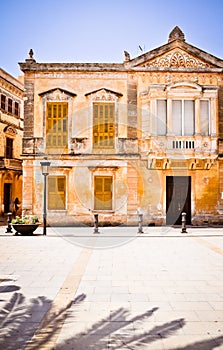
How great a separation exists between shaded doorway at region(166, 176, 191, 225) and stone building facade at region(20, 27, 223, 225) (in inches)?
2.3

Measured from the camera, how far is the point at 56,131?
21266 mm

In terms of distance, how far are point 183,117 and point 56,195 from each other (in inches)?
343

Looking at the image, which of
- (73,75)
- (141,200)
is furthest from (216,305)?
(73,75)

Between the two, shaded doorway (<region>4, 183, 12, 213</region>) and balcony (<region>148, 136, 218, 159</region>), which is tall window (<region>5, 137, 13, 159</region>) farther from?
balcony (<region>148, 136, 218, 159</region>)

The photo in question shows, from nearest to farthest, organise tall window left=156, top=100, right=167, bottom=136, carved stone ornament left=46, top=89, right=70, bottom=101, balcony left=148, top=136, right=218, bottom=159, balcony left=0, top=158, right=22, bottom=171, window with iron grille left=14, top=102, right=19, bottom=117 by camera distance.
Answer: balcony left=148, top=136, right=218, bottom=159 < tall window left=156, top=100, right=167, bottom=136 < carved stone ornament left=46, top=89, right=70, bottom=101 < balcony left=0, top=158, right=22, bottom=171 < window with iron grille left=14, top=102, right=19, bottom=117

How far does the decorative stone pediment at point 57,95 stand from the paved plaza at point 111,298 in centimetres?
1083

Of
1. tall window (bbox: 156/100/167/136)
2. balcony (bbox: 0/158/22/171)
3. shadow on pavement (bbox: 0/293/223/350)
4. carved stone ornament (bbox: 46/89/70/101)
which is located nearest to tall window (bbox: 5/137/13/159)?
balcony (bbox: 0/158/22/171)

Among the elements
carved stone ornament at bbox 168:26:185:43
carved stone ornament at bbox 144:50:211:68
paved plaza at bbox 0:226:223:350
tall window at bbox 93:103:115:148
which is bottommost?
paved plaza at bbox 0:226:223:350

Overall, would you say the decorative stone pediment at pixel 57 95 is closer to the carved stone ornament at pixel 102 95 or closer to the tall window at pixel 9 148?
the carved stone ornament at pixel 102 95

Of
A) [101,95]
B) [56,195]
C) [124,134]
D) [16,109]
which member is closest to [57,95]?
[101,95]

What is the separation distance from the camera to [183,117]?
Result: 2081 centimetres

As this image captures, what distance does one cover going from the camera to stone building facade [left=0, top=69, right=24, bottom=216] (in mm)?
28094

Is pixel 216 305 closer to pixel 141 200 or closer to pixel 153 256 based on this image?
pixel 153 256

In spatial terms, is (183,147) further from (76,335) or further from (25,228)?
(76,335)
